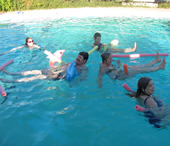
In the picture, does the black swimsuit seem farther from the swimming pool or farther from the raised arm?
the raised arm

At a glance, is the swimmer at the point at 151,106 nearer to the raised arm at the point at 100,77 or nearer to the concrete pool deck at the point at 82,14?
the raised arm at the point at 100,77

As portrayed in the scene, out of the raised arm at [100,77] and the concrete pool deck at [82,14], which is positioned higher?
the concrete pool deck at [82,14]

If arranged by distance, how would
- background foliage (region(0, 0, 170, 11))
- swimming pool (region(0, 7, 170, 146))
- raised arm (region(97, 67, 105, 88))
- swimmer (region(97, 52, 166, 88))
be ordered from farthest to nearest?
background foliage (region(0, 0, 170, 11)) < swimmer (region(97, 52, 166, 88)) < raised arm (region(97, 67, 105, 88)) < swimming pool (region(0, 7, 170, 146))

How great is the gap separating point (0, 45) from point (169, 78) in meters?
6.81

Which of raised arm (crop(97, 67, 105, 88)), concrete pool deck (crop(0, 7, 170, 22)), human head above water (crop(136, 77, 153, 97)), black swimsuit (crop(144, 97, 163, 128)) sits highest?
concrete pool deck (crop(0, 7, 170, 22))

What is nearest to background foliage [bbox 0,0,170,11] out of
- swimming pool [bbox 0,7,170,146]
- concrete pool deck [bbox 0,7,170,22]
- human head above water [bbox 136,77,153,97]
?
concrete pool deck [bbox 0,7,170,22]

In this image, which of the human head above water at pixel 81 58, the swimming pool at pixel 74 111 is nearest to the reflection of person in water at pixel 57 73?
the human head above water at pixel 81 58

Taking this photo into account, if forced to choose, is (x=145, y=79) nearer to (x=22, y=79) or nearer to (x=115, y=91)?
(x=115, y=91)

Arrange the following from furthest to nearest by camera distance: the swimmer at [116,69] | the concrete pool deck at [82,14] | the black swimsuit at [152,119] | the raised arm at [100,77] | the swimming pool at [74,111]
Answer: the concrete pool deck at [82,14] → the swimmer at [116,69] → the raised arm at [100,77] → the black swimsuit at [152,119] → the swimming pool at [74,111]

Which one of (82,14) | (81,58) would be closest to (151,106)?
(81,58)

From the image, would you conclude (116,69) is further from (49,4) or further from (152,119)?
(49,4)

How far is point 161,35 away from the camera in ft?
Answer: 29.6

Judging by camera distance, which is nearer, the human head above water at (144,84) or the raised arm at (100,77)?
the human head above water at (144,84)

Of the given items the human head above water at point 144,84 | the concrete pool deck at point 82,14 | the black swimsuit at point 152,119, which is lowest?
the black swimsuit at point 152,119
